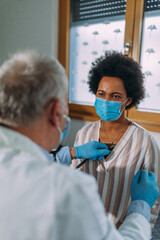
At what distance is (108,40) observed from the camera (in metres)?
2.25

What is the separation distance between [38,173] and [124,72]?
0.98 meters

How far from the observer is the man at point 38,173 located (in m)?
0.46

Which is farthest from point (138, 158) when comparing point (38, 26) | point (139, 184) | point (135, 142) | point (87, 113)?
point (38, 26)

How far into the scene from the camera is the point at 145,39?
2014mm

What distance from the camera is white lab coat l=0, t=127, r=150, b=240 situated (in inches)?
18.1

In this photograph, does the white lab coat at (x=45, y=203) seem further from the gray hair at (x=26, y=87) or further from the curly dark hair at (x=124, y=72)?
the curly dark hair at (x=124, y=72)

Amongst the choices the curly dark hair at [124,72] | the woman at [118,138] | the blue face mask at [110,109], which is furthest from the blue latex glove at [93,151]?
the curly dark hair at [124,72]

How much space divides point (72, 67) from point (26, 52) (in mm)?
2017

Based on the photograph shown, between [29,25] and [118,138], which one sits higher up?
[29,25]

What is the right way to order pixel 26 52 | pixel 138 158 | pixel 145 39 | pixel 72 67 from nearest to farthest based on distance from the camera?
1. pixel 26 52
2. pixel 138 158
3. pixel 145 39
4. pixel 72 67

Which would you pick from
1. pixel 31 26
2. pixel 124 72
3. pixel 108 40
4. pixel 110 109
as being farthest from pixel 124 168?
pixel 31 26

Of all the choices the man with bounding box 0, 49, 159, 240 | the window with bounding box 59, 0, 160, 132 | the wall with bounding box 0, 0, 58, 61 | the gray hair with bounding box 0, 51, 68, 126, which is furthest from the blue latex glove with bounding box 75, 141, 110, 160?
the wall with bounding box 0, 0, 58, 61

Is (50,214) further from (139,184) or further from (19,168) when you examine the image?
(139,184)

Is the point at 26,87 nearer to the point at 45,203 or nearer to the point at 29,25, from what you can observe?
the point at 45,203
